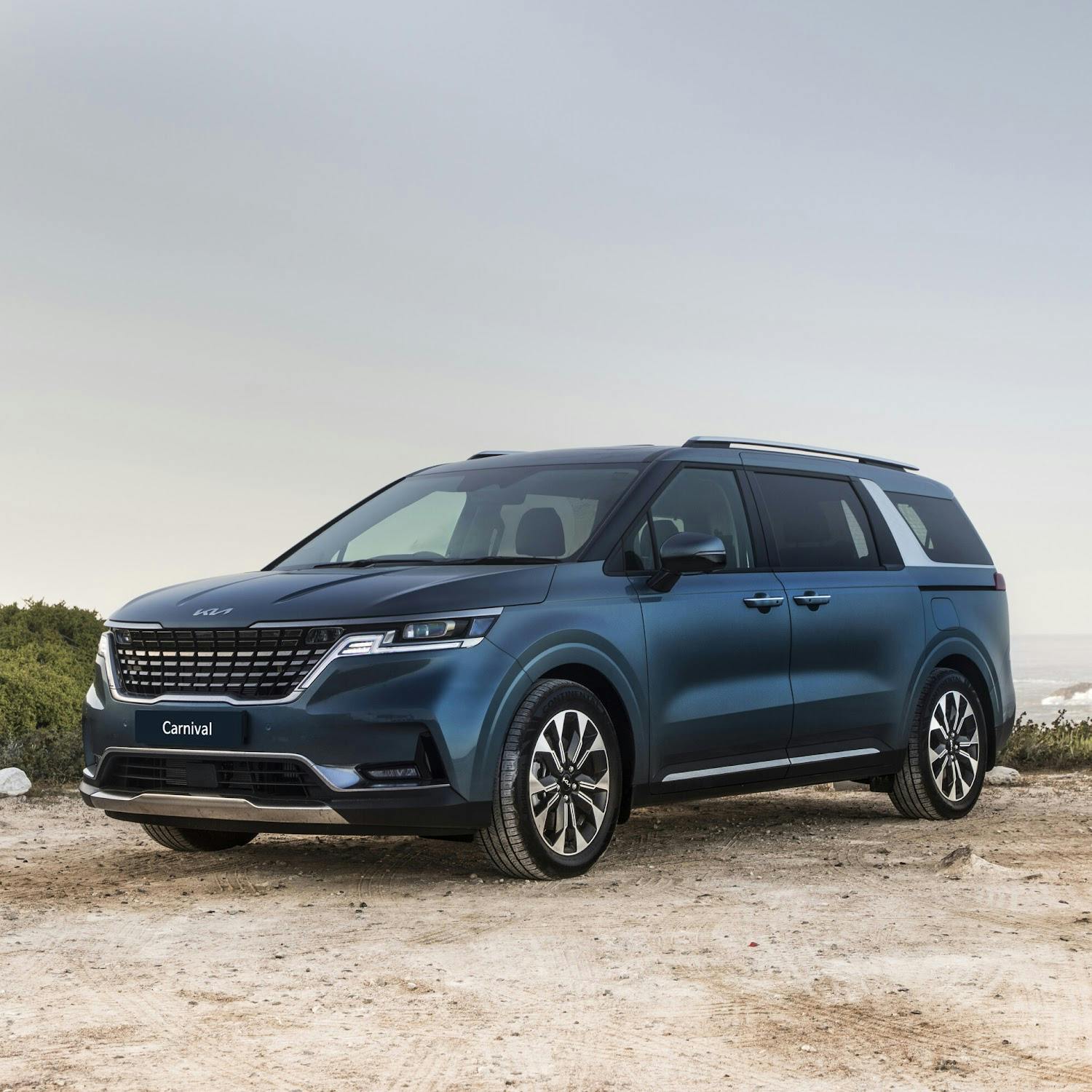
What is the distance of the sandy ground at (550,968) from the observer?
443 cm

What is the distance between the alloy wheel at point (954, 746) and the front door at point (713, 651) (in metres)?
1.65

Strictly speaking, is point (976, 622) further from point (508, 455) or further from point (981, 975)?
point (981, 975)

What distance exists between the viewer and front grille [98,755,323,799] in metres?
6.83

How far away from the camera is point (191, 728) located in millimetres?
7012

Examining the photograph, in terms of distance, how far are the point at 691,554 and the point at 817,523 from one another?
181 cm

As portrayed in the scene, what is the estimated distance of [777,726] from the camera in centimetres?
831

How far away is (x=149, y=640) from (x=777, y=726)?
317 cm

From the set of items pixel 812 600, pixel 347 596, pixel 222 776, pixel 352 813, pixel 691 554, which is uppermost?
pixel 691 554

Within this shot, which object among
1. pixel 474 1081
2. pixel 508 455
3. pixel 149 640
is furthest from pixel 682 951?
pixel 508 455

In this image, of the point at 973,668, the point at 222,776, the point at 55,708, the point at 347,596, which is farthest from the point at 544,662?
the point at 55,708

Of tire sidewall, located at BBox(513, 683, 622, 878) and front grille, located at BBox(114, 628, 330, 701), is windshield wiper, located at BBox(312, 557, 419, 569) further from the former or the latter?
tire sidewall, located at BBox(513, 683, 622, 878)

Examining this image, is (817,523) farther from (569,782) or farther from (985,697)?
(569,782)

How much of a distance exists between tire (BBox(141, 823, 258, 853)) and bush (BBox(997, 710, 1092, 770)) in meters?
8.24

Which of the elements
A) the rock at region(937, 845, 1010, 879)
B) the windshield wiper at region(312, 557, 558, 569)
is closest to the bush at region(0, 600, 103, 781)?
the windshield wiper at region(312, 557, 558, 569)
